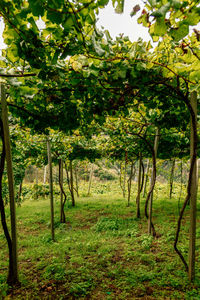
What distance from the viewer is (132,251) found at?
4.56 meters

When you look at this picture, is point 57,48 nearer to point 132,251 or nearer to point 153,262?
point 153,262

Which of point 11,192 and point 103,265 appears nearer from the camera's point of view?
point 11,192

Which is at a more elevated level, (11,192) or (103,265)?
(11,192)

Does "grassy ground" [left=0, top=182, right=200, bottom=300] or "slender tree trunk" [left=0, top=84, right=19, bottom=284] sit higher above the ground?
"slender tree trunk" [left=0, top=84, right=19, bottom=284]

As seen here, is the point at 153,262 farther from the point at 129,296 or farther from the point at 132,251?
the point at 129,296

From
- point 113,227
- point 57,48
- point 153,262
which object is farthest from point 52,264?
point 57,48

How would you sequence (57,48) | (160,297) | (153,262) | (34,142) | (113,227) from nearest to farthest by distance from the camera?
(57,48), (160,297), (153,262), (34,142), (113,227)

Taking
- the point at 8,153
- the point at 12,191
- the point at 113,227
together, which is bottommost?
the point at 113,227

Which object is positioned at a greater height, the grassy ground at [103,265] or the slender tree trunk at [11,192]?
the slender tree trunk at [11,192]

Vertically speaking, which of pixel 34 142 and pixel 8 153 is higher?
pixel 34 142

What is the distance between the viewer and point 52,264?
13.1 feet

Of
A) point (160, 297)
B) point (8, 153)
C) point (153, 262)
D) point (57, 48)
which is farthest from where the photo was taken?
point (153, 262)

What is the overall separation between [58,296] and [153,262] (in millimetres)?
2010

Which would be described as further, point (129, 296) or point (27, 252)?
point (27, 252)
